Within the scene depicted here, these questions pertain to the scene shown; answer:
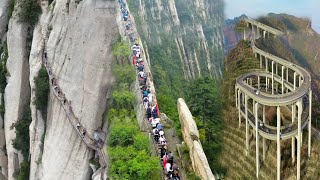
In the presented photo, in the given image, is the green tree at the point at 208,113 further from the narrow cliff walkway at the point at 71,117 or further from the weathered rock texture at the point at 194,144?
the narrow cliff walkway at the point at 71,117

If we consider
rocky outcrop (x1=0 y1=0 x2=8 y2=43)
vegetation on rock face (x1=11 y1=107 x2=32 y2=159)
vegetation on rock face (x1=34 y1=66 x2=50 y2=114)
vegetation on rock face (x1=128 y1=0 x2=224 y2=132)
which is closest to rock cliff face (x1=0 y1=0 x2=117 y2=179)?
vegetation on rock face (x1=34 y1=66 x2=50 y2=114)

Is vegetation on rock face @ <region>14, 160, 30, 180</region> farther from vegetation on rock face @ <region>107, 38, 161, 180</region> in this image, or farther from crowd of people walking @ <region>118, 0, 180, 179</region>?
crowd of people walking @ <region>118, 0, 180, 179</region>

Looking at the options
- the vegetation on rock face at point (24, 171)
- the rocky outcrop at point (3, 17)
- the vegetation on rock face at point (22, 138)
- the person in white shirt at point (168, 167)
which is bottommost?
the vegetation on rock face at point (24, 171)

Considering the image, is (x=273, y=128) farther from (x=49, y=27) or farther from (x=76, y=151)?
(x=49, y=27)

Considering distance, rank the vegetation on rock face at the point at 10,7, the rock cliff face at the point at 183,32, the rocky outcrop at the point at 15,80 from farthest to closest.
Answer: the rock cliff face at the point at 183,32
the vegetation on rock face at the point at 10,7
the rocky outcrop at the point at 15,80

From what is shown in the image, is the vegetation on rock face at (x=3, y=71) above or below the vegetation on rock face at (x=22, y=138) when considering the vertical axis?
above

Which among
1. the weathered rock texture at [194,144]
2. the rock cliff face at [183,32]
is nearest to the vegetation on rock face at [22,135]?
the rock cliff face at [183,32]

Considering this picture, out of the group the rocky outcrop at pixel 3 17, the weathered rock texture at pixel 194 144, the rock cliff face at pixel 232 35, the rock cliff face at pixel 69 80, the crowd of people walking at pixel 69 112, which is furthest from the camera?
the rocky outcrop at pixel 3 17
